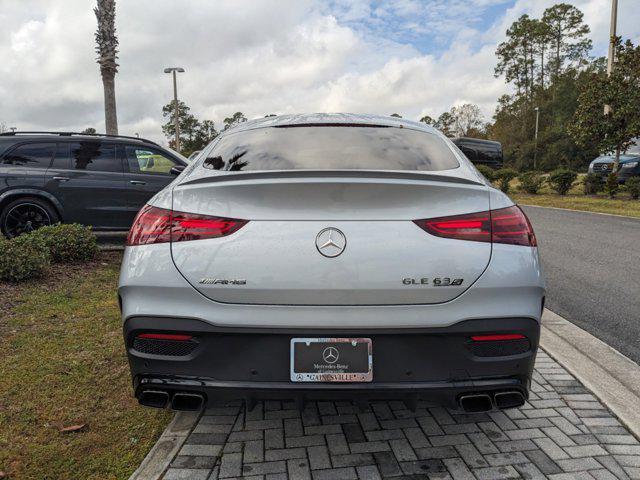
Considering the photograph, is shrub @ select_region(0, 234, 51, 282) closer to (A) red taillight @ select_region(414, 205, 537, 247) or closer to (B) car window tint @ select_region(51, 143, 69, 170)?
(B) car window tint @ select_region(51, 143, 69, 170)

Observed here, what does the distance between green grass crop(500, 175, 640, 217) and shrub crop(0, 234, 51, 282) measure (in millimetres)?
13537

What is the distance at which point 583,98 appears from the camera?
1973 cm

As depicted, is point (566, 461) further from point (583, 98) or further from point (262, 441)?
point (583, 98)

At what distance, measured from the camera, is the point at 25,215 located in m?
8.04

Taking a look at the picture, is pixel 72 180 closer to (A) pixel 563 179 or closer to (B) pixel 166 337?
(B) pixel 166 337

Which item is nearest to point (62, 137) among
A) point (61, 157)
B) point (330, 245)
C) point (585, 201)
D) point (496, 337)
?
point (61, 157)

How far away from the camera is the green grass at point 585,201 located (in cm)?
1457

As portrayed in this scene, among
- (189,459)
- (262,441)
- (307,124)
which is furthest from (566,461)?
(307,124)

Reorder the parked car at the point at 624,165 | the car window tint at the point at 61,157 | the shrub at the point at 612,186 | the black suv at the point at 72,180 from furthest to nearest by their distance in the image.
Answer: the parked car at the point at 624,165, the shrub at the point at 612,186, the car window tint at the point at 61,157, the black suv at the point at 72,180

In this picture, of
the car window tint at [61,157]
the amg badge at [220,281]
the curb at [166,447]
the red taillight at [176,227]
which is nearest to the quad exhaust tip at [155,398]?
the curb at [166,447]

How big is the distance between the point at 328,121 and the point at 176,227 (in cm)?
131

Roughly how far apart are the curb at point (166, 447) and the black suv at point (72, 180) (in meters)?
5.61

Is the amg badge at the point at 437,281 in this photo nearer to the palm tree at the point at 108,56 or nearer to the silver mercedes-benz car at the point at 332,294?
the silver mercedes-benz car at the point at 332,294

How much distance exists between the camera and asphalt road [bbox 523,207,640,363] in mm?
4691
